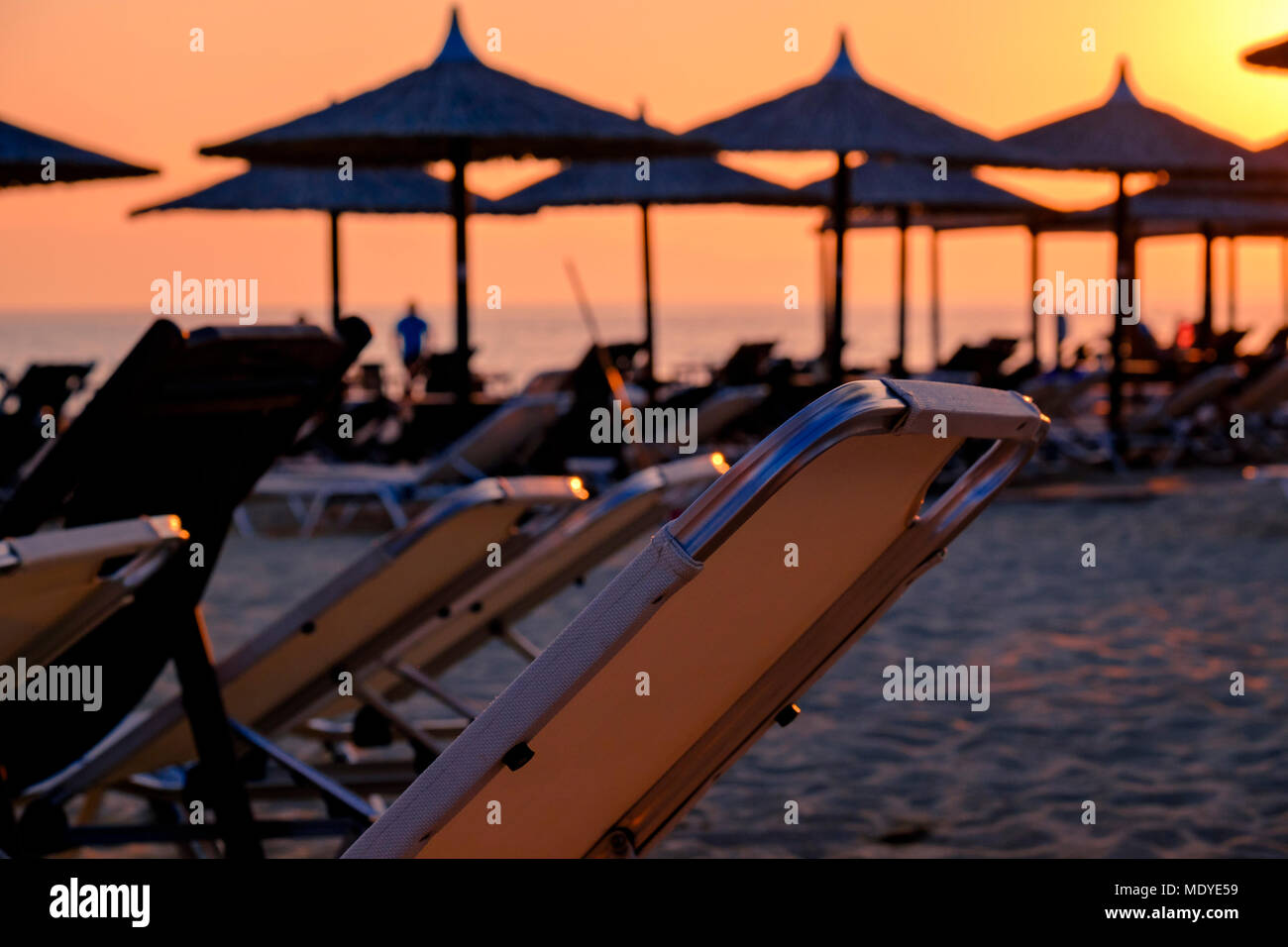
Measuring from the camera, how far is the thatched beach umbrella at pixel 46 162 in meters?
8.07

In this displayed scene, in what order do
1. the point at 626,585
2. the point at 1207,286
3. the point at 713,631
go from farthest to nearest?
1. the point at 1207,286
2. the point at 713,631
3. the point at 626,585

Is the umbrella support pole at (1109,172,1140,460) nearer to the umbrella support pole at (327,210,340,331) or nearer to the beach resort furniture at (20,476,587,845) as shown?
the umbrella support pole at (327,210,340,331)

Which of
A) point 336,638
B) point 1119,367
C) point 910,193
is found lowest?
point 336,638

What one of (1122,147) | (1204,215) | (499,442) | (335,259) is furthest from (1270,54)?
(1204,215)

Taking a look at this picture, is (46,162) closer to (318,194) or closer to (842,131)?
(842,131)

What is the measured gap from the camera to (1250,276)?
6019 inches

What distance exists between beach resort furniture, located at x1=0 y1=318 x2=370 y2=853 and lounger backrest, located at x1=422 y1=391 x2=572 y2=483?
6.21 metres

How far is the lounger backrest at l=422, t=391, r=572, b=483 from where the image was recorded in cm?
906

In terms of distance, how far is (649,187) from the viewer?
12.7m

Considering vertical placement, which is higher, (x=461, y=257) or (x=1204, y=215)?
(x=1204, y=215)

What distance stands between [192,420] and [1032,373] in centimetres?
1193

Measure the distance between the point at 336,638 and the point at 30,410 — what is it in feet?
21.2
